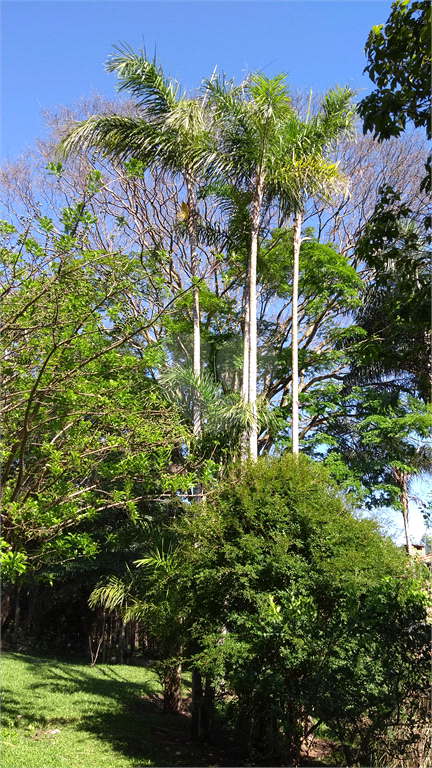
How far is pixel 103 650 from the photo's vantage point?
21.8m

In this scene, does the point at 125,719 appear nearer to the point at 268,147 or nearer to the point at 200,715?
the point at 200,715

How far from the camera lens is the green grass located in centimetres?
786

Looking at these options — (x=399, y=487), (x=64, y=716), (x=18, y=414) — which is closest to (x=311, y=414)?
(x=399, y=487)

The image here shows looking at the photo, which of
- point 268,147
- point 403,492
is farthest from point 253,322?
point 403,492

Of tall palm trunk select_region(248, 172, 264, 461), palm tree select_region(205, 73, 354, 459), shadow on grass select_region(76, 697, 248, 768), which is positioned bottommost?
shadow on grass select_region(76, 697, 248, 768)

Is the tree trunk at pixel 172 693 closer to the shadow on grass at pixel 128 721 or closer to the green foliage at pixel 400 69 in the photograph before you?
the shadow on grass at pixel 128 721

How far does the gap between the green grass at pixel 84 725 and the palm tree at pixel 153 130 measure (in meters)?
6.73

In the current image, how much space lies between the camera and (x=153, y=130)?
13.0 m

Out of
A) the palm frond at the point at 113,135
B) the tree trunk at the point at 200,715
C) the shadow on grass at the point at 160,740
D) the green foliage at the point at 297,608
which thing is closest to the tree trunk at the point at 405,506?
the shadow on grass at the point at 160,740

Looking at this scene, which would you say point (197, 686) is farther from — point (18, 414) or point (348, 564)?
point (18, 414)

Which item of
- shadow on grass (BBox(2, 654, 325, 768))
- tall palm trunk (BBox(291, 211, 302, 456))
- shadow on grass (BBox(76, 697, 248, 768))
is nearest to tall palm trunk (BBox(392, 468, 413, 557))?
tall palm trunk (BBox(291, 211, 302, 456))

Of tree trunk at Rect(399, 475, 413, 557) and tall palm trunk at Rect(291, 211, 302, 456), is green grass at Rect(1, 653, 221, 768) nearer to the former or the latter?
tall palm trunk at Rect(291, 211, 302, 456)

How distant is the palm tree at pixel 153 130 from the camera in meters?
12.7

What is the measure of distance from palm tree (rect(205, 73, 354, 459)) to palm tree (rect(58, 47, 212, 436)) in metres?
0.49
